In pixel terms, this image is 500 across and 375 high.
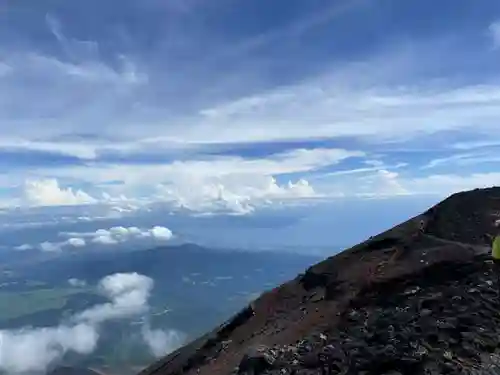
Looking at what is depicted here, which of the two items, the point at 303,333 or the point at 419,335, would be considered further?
the point at 303,333

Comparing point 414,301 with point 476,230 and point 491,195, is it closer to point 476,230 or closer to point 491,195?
point 476,230

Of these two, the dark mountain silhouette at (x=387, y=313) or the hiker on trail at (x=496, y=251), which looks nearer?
the hiker on trail at (x=496, y=251)

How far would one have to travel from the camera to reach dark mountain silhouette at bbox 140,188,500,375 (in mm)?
11180

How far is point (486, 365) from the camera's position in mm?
10422

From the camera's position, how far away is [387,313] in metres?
13.0

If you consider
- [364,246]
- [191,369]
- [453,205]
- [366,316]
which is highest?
[453,205]

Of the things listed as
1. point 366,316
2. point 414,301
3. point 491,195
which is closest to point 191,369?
point 366,316

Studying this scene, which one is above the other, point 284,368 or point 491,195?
point 491,195

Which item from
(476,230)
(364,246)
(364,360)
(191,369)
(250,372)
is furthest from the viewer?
(364,246)

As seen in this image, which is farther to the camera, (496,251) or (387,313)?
(387,313)

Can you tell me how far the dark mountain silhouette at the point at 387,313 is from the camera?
36.7 ft

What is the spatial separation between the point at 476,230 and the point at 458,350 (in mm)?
7600

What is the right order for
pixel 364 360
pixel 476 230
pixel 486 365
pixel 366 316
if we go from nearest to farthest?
pixel 486 365
pixel 364 360
pixel 366 316
pixel 476 230

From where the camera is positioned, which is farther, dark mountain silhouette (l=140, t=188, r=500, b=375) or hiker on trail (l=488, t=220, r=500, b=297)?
dark mountain silhouette (l=140, t=188, r=500, b=375)
